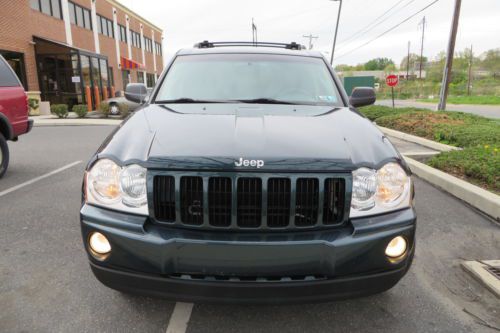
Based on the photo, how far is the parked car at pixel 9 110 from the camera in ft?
19.7

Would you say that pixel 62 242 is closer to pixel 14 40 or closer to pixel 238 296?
pixel 238 296

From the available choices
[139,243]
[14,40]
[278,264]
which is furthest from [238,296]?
[14,40]

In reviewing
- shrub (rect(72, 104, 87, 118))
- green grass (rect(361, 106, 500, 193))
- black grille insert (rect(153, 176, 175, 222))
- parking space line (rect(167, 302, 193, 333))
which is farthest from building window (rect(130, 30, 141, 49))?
black grille insert (rect(153, 176, 175, 222))

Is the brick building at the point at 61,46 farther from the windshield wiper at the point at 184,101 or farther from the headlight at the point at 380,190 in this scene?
the headlight at the point at 380,190

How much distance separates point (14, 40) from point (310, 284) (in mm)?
21895

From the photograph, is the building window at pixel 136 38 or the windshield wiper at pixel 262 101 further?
the building window at pixel 136 38

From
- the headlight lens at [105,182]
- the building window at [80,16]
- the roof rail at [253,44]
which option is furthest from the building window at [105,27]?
the headlight lens at [105,182]

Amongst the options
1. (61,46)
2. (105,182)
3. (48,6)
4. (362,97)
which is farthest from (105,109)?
(105,182)

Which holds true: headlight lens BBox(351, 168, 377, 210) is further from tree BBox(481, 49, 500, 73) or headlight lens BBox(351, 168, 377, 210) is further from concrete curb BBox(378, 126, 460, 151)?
tree BBox(481, 49, 500, 73)

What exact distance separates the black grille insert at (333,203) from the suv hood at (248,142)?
87mm

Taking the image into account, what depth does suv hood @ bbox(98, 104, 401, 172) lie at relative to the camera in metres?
2.01

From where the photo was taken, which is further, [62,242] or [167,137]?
[62,242]

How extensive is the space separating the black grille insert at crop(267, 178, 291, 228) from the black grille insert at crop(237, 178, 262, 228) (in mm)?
54

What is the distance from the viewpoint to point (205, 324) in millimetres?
2346
